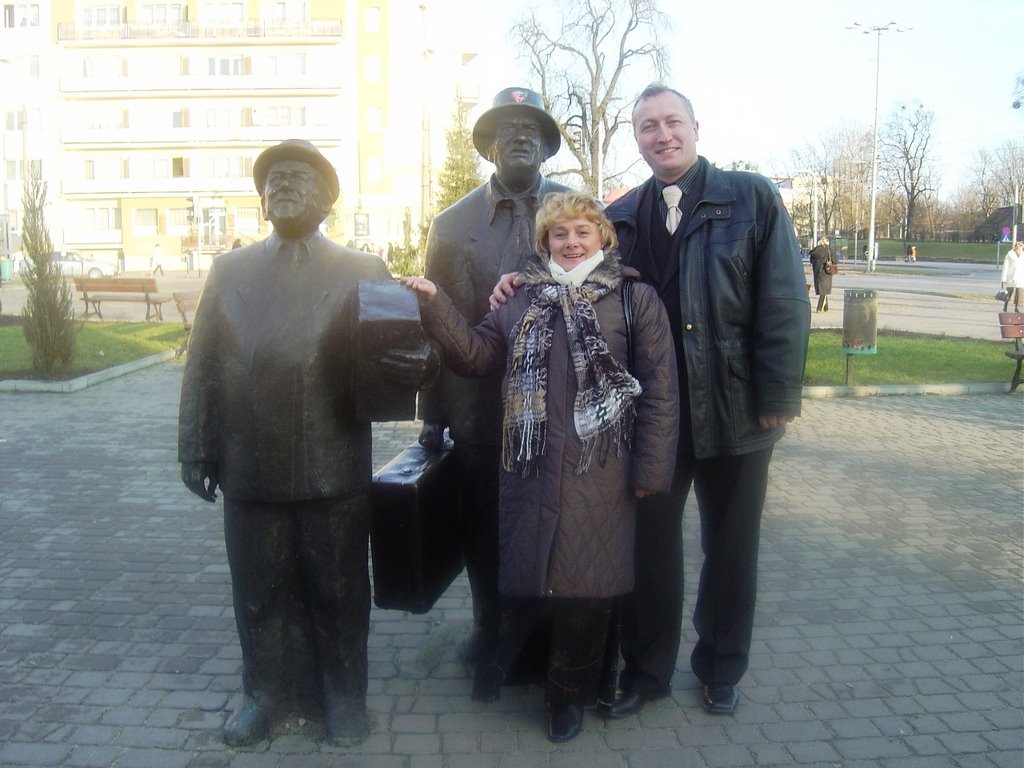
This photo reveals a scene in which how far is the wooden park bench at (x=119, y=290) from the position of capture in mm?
19672

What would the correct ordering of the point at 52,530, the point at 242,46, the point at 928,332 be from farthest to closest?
→ 1. the point at 242,46
2. the point at 928,332
3. the point at 52,530

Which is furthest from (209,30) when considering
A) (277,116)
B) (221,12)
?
(277,116)

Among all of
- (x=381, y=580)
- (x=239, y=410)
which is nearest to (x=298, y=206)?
(x=239, y=410)

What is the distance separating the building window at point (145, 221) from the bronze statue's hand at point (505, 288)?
52.8 m

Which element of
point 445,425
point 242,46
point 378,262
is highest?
point 242,46

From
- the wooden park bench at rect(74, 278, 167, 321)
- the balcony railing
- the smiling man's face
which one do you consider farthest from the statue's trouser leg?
the balcony railing

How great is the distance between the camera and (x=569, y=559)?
3250mm

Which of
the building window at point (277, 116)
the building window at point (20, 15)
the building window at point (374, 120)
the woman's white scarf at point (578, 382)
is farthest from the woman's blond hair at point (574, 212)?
the building window at point (20, 15)

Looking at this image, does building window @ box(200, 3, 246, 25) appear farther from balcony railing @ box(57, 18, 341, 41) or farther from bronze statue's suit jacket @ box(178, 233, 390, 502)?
bronze statue's suit jacket @ box(178, 233, 390, 502)

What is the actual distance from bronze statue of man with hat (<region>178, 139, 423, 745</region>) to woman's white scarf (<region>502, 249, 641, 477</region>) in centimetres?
37

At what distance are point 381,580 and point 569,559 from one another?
86 cm

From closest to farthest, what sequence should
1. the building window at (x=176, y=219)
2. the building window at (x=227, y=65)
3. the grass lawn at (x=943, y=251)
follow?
1. the building window at (x=227, y=65)
2. the building window at (x=176, y=219)
3. the grass lawn at (x=943, y=251)

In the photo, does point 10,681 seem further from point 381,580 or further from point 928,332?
point 928,332

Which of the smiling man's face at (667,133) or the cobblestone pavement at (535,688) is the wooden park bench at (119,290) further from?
the smiling man's face at (667,133)
